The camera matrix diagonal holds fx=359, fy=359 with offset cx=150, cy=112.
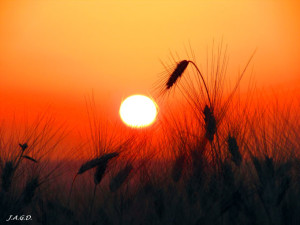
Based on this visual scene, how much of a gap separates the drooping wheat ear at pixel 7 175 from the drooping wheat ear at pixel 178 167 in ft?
3.91

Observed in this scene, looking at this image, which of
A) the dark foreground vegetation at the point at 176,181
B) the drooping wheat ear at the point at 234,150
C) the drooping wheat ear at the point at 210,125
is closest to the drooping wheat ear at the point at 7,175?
the dark foreground vegetation at the point at 176,181

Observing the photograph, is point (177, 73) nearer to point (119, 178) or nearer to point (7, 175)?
point (119, 178)

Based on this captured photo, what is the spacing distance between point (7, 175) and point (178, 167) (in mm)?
1257

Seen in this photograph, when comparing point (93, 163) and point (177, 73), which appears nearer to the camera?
point (93, 163)

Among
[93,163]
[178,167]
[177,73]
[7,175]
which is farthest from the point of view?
[177,73]

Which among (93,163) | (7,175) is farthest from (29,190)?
(93,163)

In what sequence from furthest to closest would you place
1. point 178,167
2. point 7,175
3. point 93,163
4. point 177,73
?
point 177,73
point 178,167
point 7,175
point 93,163

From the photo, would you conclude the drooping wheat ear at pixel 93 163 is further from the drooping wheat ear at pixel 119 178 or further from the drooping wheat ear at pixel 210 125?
the drooping wheat ear at pixel 210 125

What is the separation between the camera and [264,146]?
2486 millimetres

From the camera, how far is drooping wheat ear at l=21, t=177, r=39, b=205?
100 inches

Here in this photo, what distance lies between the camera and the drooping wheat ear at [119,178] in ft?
8.63

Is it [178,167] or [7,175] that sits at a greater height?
[7,175]

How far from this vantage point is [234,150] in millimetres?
2637

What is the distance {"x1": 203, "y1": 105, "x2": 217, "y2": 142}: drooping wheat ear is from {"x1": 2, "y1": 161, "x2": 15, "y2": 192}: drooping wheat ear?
1477 mm
